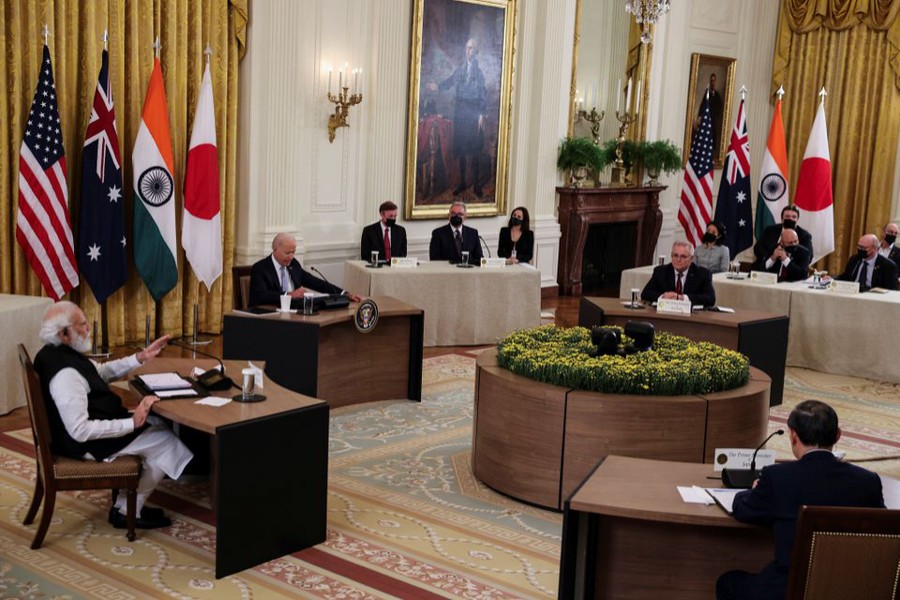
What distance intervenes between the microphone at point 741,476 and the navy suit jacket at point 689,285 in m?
4.33

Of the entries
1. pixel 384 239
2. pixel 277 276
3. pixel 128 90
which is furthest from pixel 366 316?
pixel 128 90

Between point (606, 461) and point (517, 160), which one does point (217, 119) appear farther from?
point (606, 461)

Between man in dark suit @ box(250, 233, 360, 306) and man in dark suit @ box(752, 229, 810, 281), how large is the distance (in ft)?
15.7

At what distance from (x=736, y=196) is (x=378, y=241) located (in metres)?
5.60

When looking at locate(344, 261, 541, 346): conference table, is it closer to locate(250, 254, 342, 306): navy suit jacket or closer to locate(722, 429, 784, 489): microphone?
locate(250, 254, 342, 306): navy suit jacket

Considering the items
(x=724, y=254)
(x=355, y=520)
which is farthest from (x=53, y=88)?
(x=724, y=254)

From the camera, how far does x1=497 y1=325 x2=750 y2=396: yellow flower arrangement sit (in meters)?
5.72

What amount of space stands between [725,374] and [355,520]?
225cm

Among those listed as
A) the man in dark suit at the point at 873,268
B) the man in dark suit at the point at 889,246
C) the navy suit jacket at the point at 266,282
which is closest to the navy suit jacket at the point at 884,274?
the man in dark suit at the point at 873,268

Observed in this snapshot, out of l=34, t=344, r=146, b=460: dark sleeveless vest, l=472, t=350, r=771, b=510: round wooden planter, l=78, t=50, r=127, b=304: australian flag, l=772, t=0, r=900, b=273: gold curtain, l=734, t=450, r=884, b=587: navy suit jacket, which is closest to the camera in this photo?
l=734, t=450, r=884, b=587: navy suit jacket

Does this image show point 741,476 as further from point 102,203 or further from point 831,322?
point 102,203

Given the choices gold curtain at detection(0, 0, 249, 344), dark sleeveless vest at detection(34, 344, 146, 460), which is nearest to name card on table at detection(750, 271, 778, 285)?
gold curtain at detection(0, 0, 249, 344)

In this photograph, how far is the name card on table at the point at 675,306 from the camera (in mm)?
8305

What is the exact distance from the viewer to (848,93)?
15.5 meters
